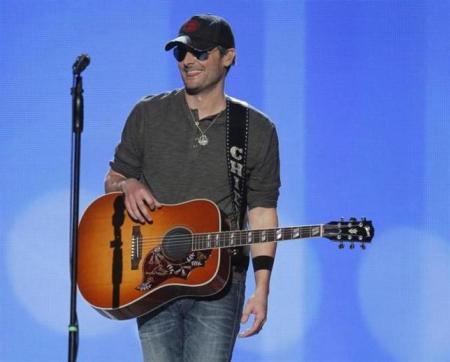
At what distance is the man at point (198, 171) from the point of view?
3627 mm

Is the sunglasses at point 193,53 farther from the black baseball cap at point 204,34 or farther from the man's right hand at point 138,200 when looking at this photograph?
the man's right hand at point 138,200

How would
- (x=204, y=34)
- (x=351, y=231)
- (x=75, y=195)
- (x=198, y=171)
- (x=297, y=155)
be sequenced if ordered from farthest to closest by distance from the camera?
(x=297, y=155), (x=204, y=34), (x=198, y=171), (x=351, y=231), (x=75, y=195)

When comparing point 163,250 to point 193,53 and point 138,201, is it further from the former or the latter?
point 193,53

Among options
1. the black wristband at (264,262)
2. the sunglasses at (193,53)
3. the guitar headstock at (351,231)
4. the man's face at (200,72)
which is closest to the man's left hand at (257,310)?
the black wristband at (264,262)

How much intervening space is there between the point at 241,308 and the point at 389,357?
1.76 metres

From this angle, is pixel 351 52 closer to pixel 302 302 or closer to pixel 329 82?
pixel 329 82

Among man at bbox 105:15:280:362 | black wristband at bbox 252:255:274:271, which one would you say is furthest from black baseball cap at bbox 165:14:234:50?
black wristband at bbox 252:255:274:271

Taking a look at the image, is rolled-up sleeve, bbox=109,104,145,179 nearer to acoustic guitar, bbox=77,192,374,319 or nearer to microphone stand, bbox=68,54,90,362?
acoustic guitar, bbox=77,192,374,319

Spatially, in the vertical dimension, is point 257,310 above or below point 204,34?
below

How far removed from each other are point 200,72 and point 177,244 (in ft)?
2.28

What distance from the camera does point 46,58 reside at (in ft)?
17.9

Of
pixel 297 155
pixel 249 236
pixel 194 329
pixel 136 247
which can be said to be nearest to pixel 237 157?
pixel 249 236

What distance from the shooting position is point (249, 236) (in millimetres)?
3662

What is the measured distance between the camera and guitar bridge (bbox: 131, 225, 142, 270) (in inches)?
146
